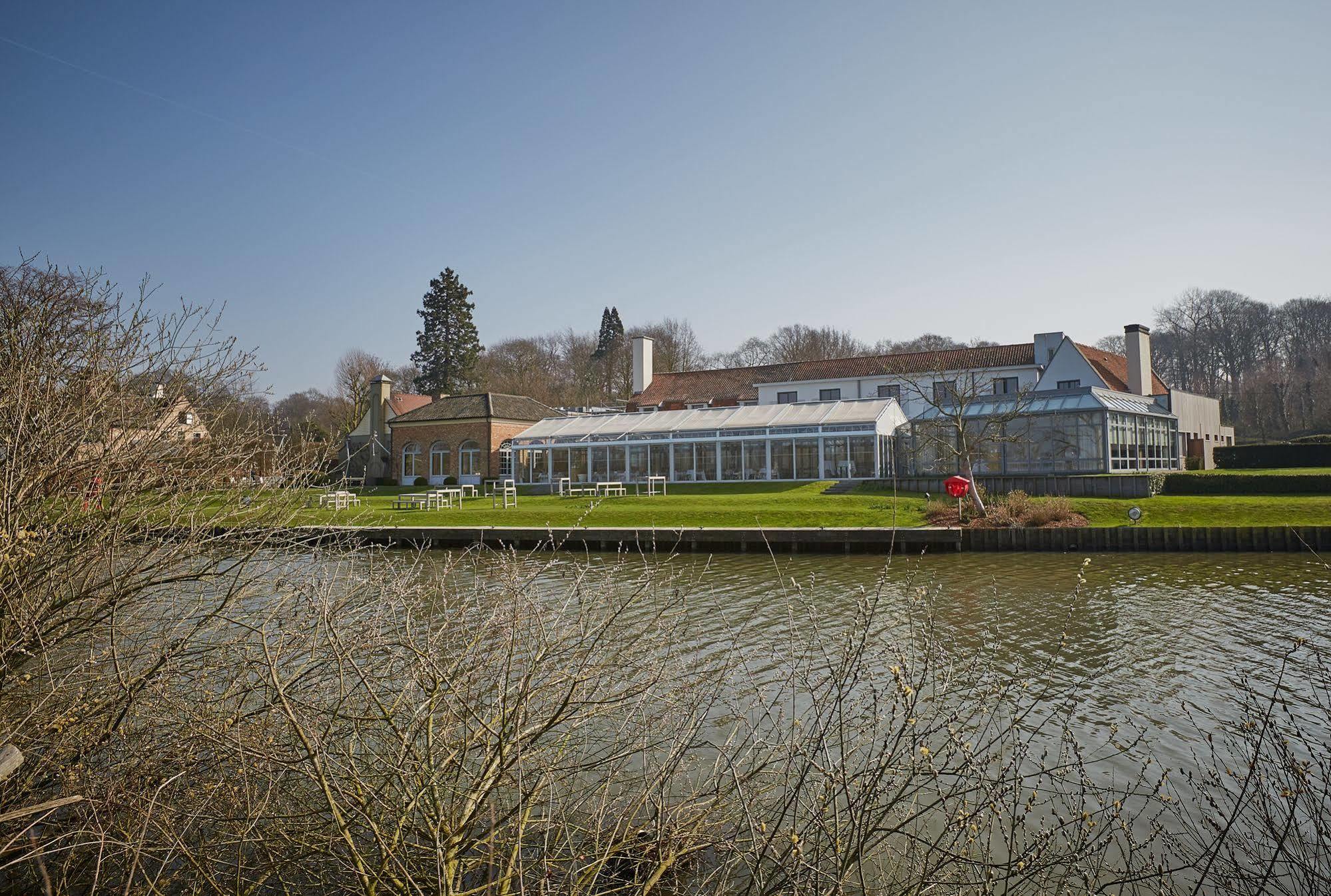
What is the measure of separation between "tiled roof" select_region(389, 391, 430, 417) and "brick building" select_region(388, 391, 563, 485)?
3.01 m

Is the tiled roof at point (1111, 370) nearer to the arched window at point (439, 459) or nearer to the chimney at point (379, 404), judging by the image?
the arched window at point (439, 459)

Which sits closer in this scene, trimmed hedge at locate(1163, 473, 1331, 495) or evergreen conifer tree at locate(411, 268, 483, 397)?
trimmed hedge at locate(1163, 473, 1331, 495)

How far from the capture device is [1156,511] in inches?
739

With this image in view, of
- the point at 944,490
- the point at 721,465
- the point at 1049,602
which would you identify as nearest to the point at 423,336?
the point at 721,465

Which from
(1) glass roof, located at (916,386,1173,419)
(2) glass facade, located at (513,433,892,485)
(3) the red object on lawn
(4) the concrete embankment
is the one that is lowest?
(4) the concrete embankment

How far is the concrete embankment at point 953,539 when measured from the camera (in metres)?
16.0

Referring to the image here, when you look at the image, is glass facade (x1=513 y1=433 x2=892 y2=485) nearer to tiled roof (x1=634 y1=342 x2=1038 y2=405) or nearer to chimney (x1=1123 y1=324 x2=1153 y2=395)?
tiled roof (x1=634 y1=342 x2=1038 y2=405)

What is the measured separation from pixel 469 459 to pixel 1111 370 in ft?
91.3

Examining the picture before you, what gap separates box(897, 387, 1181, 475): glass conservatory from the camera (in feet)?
81.2

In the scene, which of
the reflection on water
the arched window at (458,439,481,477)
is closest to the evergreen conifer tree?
the arched window at (458,439,481,477)

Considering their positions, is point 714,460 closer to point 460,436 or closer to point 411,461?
point 460,436

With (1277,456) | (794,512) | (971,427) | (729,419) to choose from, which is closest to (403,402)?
(729,419)

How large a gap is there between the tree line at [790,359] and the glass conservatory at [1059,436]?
1896 cm

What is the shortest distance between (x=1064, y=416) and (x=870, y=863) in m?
23.8
